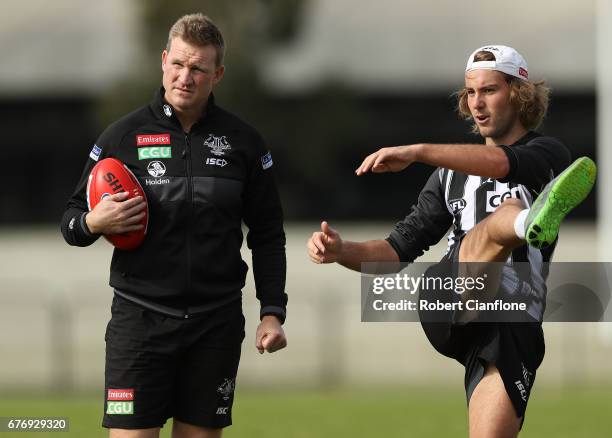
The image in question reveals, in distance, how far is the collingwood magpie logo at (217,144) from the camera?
6156 mm

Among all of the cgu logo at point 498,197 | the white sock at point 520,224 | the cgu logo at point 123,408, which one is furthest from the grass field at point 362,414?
the white sock at point 520,224

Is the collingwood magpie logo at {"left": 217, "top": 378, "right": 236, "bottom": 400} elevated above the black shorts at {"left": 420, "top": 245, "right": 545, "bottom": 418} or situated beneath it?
situated beneath

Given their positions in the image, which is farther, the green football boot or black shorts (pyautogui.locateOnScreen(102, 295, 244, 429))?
black shorts (pyautogui.locateOnScreen(102, 295, 244, 429))

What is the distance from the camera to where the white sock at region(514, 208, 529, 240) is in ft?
18.0

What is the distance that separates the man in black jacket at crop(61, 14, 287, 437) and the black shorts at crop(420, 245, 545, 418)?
0.82 metres

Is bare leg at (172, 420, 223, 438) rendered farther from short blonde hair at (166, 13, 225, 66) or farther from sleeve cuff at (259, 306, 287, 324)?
short blonde hair at (166, 13, 225, 66)

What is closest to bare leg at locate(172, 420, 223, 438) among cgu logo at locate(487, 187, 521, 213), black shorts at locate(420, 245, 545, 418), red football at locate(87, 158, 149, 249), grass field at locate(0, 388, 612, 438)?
red football at locate(87, 158, 149, 249)

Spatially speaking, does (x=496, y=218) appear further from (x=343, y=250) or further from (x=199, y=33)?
(x=199, y=33)

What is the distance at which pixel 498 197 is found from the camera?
600 centimetres

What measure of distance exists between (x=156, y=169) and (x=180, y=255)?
0.44m

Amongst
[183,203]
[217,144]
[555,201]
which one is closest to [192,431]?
[183,203]

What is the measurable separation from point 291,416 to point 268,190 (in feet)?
24.8

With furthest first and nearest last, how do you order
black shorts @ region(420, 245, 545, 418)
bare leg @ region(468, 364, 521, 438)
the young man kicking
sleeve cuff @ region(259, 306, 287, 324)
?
sleeve cuff @ region(259, 306, 287, 324) → black shorts @ region(420, 245, 545, 418) → bare leg @ region(468, 364, 521, 438) → the young man kicking

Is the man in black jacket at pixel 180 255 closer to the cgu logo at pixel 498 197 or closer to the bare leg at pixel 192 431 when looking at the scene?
the bare leg at pixel 192 431
